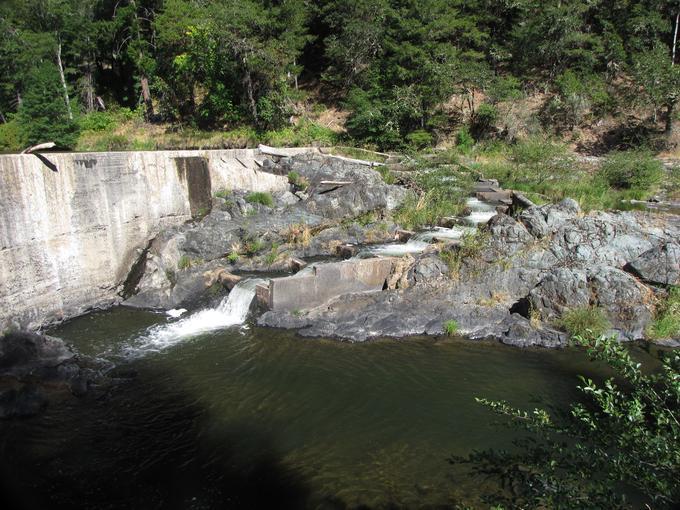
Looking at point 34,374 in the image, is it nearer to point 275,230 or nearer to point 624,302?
point 275,230

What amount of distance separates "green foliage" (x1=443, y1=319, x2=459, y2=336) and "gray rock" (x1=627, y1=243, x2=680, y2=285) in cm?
452

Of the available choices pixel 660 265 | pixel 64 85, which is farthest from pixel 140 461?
pixel 64 85

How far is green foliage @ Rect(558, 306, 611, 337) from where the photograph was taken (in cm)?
986

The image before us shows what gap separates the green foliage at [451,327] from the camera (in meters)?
10.5

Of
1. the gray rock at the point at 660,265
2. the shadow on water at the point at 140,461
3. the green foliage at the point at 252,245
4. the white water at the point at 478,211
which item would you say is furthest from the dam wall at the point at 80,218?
the gray rock at the point at 660,265

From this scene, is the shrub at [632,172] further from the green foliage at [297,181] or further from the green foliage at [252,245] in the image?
the green foliage at [252,245]

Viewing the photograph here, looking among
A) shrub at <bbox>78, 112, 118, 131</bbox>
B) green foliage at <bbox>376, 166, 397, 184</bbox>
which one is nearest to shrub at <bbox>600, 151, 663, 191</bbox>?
green foliage at <bbox>376, 166, 397, 184</bbox>

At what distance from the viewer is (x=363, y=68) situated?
91.1ft

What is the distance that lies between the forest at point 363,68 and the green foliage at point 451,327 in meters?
14.4

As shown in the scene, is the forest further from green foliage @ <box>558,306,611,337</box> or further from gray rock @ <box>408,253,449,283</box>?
green foliage @ <box>558,306,611,337</box>

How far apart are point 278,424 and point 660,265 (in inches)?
366

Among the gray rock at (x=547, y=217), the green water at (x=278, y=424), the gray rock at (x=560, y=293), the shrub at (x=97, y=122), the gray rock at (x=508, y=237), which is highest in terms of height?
the shrub at (x=97, y=122)

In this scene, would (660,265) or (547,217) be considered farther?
(547,217)

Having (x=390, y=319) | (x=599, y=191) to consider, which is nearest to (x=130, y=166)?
(x=390, y=319)
